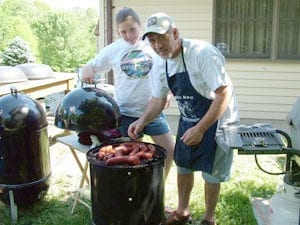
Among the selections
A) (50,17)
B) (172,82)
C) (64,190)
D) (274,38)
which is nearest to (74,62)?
(50,17)

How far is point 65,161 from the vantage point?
586 cm

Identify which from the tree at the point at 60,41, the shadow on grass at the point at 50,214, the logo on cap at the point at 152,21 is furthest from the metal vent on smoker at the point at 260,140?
the tree at the point at 60,41

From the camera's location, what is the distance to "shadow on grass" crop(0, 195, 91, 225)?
399cm

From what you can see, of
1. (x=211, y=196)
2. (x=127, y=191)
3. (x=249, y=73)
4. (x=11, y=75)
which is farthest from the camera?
(x=249, y=73)

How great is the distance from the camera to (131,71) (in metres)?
3.74

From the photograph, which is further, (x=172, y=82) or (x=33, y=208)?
(x=33, y=208)

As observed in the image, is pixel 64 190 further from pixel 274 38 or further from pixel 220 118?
pixel 274 38

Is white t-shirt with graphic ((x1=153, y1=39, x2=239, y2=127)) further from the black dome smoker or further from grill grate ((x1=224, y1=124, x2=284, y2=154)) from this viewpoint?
the black dome smoker

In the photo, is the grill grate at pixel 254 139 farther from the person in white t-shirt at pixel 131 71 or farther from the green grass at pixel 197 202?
the green grass at pixel 197 202

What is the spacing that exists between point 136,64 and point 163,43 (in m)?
0.79

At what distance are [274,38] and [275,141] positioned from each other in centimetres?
595

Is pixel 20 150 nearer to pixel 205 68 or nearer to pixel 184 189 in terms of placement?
pixel 184 189

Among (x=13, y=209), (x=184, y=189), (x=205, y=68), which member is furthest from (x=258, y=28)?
(x=13, y=209)

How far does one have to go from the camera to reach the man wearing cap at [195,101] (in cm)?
293
